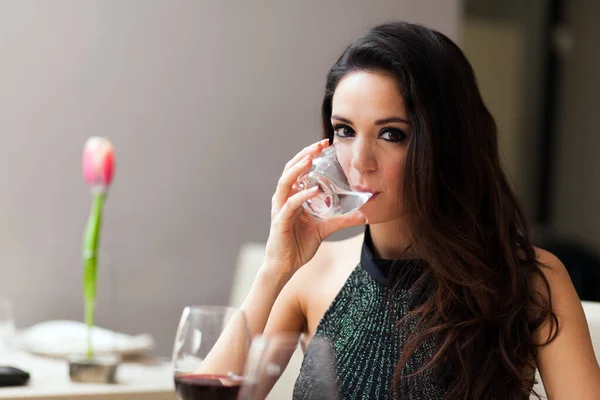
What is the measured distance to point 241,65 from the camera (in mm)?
2979

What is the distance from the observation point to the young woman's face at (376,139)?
150cm

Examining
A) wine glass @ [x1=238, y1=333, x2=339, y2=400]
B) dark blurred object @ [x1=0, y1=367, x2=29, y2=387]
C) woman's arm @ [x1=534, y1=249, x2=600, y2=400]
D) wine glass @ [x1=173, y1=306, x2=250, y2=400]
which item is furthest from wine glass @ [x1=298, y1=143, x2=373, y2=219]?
dark blurred object @ [x1=0, y1=367, x2=29, y2=387]

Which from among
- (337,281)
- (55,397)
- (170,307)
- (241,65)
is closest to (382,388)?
(337,281)

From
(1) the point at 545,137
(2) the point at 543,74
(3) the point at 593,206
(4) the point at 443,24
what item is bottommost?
(3) the point at 593,206

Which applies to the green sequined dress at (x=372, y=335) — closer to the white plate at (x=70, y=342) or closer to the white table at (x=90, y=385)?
the white table at (x=90, y=385)

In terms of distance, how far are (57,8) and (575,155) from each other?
12.3 ft

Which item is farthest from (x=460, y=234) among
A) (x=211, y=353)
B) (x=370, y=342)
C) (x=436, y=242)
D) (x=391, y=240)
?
(x=211, y=353)

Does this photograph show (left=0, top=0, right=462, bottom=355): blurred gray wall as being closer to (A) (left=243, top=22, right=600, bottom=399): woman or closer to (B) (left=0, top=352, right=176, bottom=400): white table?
(B) (left=0, top=352, right=176, bottom=400): white table

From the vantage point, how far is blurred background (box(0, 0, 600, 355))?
2.68 m

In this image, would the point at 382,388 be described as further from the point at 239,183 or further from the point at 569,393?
the point at 239,183

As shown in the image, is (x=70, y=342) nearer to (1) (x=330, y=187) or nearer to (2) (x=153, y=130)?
(2) (x=153, y=130)

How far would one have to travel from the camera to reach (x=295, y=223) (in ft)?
5.22

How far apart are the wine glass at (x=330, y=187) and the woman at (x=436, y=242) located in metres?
0.02

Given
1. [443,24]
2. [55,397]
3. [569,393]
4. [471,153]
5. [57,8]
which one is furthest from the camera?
[443,24]
